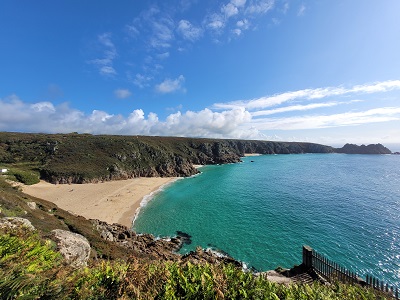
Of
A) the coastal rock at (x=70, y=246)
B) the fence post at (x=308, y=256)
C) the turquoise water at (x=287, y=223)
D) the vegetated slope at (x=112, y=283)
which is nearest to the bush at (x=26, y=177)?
the turquoise water at (x=287, y=223)

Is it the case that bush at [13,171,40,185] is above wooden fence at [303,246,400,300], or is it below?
below

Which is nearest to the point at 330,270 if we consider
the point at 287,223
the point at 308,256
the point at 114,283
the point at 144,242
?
the point at 308,256

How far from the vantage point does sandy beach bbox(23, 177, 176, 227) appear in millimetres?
34875

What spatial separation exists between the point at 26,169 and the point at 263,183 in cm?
6681

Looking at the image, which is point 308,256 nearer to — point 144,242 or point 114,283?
point 114,283

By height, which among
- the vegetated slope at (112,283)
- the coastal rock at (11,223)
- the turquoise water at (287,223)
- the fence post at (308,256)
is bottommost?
the turquoise water at (287,223)

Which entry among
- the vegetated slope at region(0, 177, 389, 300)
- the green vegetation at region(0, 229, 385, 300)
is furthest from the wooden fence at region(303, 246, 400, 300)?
the green vegetation at region(0, 229, 385, 300)

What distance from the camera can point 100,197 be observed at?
44094 millimetres

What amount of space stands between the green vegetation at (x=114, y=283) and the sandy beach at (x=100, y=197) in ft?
92.9

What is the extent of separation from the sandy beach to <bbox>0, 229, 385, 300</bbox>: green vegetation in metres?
28.3

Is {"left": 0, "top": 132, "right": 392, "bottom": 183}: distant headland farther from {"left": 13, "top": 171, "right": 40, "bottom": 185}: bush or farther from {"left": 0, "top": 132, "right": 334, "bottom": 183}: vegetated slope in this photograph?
{"left": 13, "top": 171, "right": 40, "bottom": 185}: bush

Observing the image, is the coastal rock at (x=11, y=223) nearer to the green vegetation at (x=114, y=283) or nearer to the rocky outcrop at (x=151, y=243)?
the green vegetation at (x=114, y=283)

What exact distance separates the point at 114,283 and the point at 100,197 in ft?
144

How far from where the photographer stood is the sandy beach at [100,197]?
3488cm
